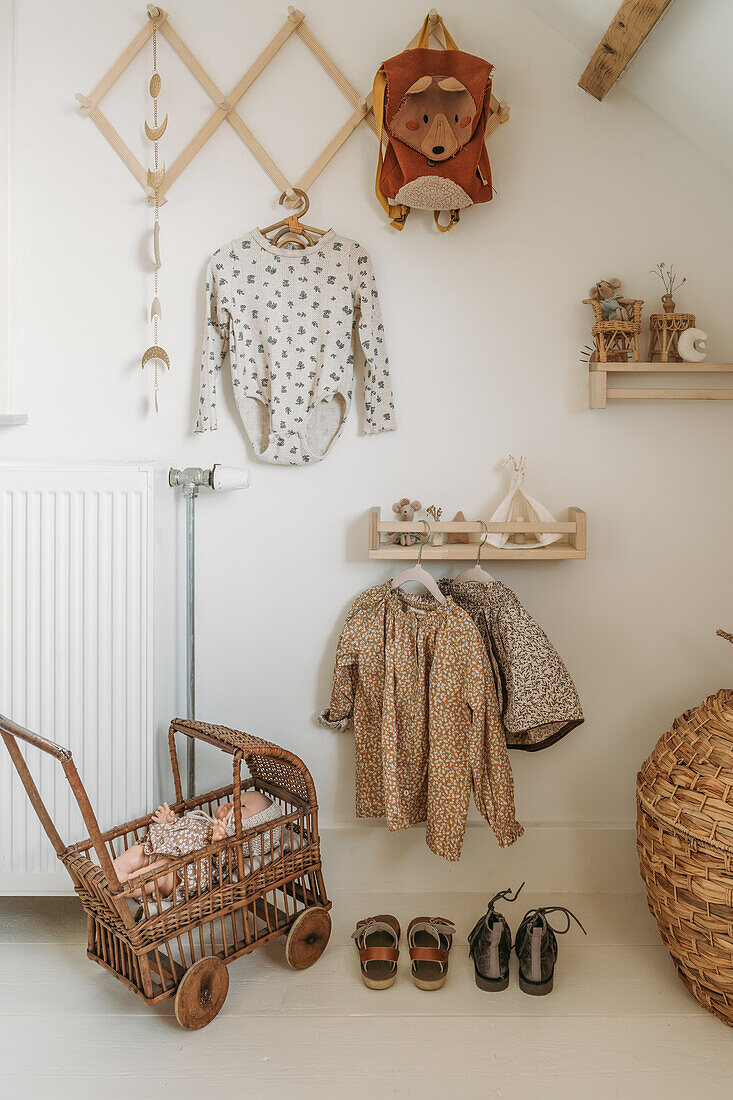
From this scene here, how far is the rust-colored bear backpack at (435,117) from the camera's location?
204cm

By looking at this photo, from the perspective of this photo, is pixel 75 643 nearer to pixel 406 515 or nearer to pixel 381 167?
pixel 406 515

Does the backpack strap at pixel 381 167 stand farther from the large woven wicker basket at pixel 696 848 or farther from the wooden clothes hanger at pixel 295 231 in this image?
the large woven wicker basket at pixel 696 848

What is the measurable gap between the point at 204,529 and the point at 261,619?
1.02 ft

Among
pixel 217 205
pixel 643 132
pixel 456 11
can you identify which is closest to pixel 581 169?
pixel 643 132

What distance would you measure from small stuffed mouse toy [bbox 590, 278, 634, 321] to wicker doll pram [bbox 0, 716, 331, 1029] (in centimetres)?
143

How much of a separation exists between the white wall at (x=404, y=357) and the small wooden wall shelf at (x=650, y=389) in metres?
0.11

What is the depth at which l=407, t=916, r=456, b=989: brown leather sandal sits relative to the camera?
1937 millimetres

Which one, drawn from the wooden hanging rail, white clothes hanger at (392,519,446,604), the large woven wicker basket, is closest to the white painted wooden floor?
the large woven wicker basket

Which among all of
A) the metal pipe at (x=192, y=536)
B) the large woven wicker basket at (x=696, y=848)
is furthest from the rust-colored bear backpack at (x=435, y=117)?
the large woven wicker basket at (x=696, y=848)

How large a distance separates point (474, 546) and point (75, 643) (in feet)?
3.56

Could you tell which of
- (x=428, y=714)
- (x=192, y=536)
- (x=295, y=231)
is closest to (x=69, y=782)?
(x=192, y=536)

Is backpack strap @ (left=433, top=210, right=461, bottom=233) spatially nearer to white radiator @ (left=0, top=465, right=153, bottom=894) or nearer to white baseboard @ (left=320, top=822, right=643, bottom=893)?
white radiator @ (left=0, top=465, right=153, bottom=894)

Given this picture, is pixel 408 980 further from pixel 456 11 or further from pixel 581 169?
pixel 456 11

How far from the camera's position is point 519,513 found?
92.0 inches
